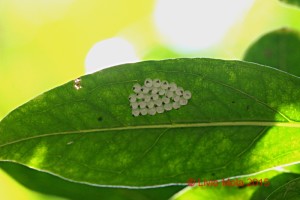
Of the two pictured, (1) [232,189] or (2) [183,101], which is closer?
(2) [183,101]

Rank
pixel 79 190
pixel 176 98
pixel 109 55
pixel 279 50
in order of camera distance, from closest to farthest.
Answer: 1. pixel 176 98
2. pixel 79 190
3. pixel 279 50
4. pixel 109 55

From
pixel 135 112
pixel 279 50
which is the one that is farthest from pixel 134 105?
pixel 279 50

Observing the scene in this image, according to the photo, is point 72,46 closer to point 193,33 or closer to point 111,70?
point 193,33

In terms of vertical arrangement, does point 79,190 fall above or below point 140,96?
below

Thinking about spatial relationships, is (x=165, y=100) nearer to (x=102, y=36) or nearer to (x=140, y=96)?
(x=140, y=96)

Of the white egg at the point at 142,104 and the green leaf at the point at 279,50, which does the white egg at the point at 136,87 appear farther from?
the green leaf at the point at 279,50

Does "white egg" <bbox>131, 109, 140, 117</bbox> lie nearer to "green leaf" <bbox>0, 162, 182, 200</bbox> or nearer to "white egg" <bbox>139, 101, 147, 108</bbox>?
"white egg" <bbox>139, 101, 147, 108</bbox>

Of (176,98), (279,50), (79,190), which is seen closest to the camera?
(176,98)

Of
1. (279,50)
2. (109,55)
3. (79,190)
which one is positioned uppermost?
(109,55)

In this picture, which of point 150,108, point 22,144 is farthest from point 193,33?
point 22,144
